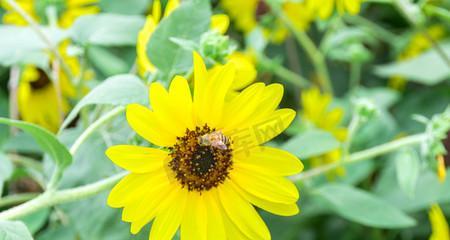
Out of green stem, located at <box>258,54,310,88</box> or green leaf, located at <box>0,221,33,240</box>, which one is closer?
green leaf, located at <box>0,221,33,240</box>

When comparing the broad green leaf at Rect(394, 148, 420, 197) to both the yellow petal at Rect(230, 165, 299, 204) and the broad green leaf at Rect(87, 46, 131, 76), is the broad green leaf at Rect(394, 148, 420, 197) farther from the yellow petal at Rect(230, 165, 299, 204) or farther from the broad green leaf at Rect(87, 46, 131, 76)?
the broad green leaf at Rect(87, 46, 131, 76)

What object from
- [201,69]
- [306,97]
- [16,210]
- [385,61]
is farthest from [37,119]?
[385,61]

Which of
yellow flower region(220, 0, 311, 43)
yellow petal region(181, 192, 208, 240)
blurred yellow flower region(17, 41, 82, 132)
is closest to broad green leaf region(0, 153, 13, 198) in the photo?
yellow petal region(181, 192, 208, 240)

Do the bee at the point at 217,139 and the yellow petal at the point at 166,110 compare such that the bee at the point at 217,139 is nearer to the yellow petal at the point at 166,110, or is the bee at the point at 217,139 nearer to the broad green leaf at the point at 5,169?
the yellow petal at the point at 166,110

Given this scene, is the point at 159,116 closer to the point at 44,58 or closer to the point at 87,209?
the point at 87,209

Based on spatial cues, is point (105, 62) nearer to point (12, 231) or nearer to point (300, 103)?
point (300, 103)

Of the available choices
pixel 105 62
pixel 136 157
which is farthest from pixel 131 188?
pixel 105 62
